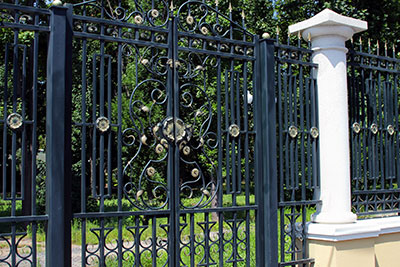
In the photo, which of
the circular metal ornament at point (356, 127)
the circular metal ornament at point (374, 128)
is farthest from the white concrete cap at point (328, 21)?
the circular metal ornament at point (374, 128)

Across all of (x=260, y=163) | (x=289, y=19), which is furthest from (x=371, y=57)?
(x=289, y=19)

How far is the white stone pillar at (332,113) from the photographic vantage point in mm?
4699

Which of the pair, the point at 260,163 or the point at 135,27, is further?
the point at 260,163

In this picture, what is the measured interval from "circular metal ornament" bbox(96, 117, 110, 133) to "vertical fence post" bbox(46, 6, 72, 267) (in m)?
0.25

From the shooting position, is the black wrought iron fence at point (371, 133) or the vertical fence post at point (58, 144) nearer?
the vertical fence post at point (58, 144)

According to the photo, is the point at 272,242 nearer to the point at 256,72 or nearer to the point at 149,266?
the point at 256,72

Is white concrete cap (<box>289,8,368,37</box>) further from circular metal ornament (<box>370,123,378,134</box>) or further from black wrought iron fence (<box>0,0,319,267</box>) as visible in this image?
circular metal ornament (<box>370,123,378,134</box>)

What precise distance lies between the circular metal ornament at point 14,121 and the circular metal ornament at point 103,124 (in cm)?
61

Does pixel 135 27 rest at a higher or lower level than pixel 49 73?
higher

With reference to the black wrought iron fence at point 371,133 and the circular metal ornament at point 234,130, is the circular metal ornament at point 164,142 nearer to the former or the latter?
the circular metal ornament at point 234,130

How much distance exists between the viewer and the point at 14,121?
10.8ft

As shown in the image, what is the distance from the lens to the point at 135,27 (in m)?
3.94

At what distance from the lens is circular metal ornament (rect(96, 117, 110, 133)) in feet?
12.1

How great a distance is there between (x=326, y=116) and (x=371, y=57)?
3.89 ft
